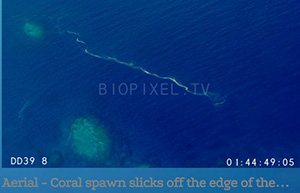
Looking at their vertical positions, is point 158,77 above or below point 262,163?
above

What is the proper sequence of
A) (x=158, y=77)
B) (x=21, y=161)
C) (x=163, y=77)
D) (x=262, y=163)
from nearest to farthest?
(x=21, y=161) → (x=262, y=163) → (x=163, y=77) → (x=158, y=77)

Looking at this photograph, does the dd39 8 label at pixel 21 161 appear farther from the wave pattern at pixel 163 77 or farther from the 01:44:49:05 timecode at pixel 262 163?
the 01:44:49:05 timecode at pixel 262 163

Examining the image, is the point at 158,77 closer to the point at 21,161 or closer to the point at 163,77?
the point at 163,77

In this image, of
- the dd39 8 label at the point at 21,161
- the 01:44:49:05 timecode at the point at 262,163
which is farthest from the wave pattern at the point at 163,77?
the dd39 8 label at the point at 21,161

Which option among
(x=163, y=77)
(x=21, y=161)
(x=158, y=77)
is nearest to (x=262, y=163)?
(x=163, y=77)

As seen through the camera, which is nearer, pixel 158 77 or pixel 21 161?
pixel 21 161
